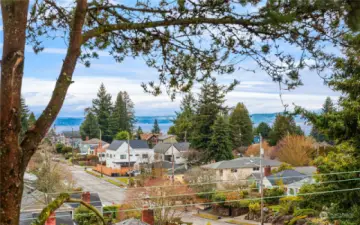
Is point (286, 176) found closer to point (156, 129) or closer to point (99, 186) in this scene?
point (99, 186)

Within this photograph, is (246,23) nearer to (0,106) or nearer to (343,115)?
(0,106)

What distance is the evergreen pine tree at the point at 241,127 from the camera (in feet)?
88.1

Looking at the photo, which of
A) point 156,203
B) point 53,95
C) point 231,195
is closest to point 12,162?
point 53,95

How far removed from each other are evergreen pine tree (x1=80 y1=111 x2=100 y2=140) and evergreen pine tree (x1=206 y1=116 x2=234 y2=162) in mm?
14787

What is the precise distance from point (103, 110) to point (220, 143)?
15.1 meters

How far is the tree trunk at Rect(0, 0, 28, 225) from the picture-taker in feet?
4.84

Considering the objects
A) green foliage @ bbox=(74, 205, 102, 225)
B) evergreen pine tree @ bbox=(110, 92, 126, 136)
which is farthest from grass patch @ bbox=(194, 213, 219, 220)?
evergreen pine tree @ bbox=(110, 92, 126, 136)

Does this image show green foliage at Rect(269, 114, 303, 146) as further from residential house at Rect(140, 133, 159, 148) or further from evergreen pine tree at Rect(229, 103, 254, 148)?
residential house at Rect(140, 133, 159, 148)

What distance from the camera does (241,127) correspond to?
27.4 metres

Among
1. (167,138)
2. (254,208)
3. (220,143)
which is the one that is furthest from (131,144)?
(254,208)

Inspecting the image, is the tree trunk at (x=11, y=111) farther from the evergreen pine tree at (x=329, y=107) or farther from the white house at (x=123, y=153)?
the white house at (x=123, y=153)

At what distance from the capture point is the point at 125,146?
90.4 feet

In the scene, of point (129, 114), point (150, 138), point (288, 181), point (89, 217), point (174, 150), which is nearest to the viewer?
point (89, 217)

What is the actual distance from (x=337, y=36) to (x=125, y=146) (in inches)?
1028
